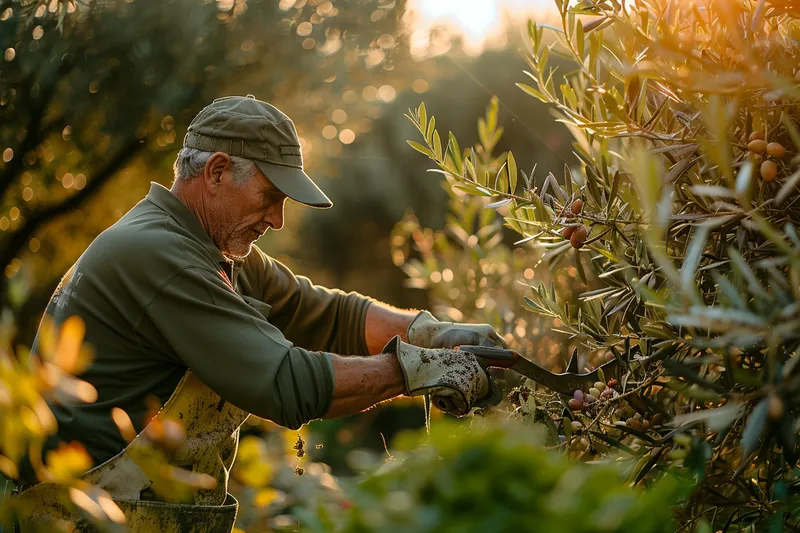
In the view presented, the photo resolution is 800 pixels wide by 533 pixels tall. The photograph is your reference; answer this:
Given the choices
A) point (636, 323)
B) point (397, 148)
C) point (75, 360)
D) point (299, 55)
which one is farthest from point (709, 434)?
point (397, 148)

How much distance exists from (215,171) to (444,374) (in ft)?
3.78

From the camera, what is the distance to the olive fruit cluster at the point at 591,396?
2.25m

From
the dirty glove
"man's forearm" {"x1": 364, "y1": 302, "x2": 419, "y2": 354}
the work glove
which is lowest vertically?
"man's forearm" {"x1": 364, "y1": 302, "x2": 419, "y2": 354}

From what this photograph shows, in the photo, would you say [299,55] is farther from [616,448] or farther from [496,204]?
[616,448]

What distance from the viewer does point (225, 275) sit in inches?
124

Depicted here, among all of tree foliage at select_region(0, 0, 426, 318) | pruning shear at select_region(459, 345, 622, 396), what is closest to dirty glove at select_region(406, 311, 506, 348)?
pruning shear at select_region(459, 345, 622, 396)

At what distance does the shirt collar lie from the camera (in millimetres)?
3076

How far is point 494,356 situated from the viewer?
2.82 metres

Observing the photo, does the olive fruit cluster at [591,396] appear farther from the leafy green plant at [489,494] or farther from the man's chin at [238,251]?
the man's chin at [238,251]

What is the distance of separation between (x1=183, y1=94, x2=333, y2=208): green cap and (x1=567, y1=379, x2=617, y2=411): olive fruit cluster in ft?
4.04

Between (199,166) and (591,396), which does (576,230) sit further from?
(199,166)

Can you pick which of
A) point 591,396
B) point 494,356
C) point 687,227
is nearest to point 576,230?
point 687,227

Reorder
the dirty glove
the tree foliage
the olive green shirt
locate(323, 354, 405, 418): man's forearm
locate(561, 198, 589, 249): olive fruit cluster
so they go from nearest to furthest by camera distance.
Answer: locate(561, 198, 589, 249): olive fruit cluster, the olive green shirt, locate(323, 354, 405, 418): man's forearm, the dirty glove, the tree foliage

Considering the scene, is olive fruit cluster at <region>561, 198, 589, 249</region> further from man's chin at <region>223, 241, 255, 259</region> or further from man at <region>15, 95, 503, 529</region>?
man's chin at <region>223, 241, 255, 259</region>
